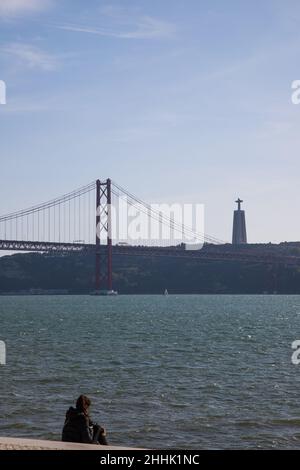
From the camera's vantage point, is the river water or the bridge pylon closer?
the river water

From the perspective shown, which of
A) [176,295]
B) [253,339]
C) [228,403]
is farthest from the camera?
[176,295]

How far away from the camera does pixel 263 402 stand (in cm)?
1705

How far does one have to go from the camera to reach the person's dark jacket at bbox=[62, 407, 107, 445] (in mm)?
9203

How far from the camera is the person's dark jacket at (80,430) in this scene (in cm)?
920

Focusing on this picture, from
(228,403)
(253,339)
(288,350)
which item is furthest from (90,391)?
(253,339)

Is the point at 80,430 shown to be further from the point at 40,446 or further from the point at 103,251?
the point at 103,251

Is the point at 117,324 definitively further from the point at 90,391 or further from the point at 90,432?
the point at 90,432

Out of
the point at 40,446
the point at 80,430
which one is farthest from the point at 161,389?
the point at 40,446

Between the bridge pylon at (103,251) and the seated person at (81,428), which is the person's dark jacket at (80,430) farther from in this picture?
the bridge pylon at (103,251)

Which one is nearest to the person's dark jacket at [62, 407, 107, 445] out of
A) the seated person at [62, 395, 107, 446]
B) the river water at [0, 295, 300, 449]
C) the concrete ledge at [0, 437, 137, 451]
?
the seated person at [62, 395, 107, 446]

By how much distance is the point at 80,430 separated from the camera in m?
9.22

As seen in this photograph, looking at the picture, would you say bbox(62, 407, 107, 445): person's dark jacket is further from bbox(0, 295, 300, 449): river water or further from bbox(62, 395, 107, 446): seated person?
bbox(0, 295, 300, 449): river water

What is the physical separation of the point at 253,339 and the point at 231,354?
816 centimetres

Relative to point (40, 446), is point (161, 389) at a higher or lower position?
lower
